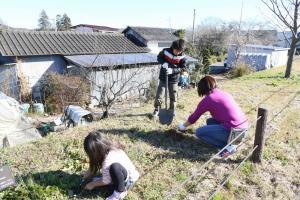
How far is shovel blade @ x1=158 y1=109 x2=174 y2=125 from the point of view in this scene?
5.64 meters

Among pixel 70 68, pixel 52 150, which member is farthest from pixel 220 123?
pixel 70 68

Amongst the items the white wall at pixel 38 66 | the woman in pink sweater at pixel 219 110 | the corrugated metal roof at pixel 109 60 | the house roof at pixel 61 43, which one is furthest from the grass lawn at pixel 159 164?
the house roof at pixel 61 43

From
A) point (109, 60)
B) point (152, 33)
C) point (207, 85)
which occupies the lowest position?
point (109, 60)

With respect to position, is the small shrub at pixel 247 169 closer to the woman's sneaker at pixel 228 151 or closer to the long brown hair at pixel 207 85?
the woman's sneaker at pixel 228 151

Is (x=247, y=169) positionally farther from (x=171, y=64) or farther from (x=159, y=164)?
(x=171, y=64)

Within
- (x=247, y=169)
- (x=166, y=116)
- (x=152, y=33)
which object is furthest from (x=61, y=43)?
(x=247, y=169)

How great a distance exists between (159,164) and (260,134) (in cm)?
152

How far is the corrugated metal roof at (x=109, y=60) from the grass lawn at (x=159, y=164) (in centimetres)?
909

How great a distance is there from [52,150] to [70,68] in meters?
11.6

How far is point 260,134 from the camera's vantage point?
14.4 feet

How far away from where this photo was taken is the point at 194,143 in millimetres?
5000

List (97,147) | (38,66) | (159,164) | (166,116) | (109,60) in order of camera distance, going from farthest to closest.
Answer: (109,60), (38,66), (166,116), (159,164), (97,147)

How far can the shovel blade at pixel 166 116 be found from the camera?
564cm

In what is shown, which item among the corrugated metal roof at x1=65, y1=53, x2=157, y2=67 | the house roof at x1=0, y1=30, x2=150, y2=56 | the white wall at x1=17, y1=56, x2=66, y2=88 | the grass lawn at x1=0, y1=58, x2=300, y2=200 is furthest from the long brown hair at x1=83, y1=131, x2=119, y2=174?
the white wall at x1=17, y1=56, x2=66, y2=88
